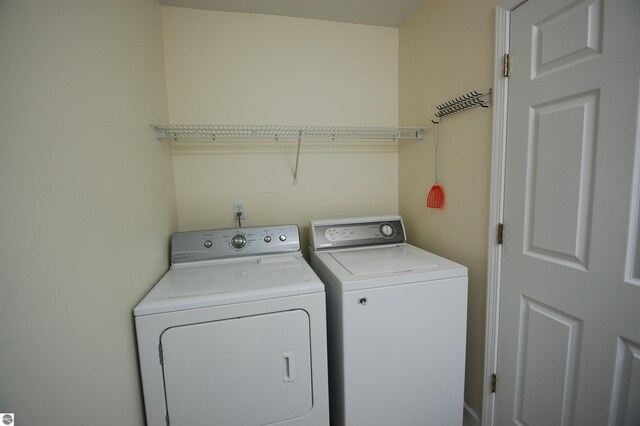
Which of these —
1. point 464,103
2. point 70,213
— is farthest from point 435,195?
point 70,213

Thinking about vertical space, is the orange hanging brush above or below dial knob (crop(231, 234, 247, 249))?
above

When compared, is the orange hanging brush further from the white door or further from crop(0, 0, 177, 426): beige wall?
crop(0, 0, 177, 426): beige wall

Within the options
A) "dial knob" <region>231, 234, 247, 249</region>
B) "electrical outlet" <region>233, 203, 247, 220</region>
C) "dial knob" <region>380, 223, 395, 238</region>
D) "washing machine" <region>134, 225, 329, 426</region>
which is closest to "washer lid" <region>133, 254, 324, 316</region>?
"washing machine" <region>134, 225, 329, 426</region>

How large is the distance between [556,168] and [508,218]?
0.32 m

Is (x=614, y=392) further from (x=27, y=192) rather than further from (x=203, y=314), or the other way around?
(x=27, y=192)

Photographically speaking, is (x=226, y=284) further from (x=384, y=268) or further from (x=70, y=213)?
(x=384, y=268)

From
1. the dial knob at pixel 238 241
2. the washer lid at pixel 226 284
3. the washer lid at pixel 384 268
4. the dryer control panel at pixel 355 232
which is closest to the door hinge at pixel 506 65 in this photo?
the washer lid at pixel 384 268

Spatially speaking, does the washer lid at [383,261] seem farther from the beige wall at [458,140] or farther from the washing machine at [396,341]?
the beige wall at [458,140]

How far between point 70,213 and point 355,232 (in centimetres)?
157

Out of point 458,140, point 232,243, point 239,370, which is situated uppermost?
point 458,140

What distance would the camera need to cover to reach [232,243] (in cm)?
177

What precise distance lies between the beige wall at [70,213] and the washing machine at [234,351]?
114mm

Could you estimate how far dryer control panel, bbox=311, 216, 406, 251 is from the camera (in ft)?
6.34

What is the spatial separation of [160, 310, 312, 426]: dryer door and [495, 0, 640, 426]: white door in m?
1.10
